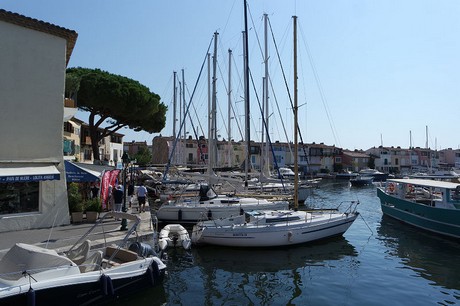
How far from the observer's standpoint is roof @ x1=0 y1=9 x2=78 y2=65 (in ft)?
48.9

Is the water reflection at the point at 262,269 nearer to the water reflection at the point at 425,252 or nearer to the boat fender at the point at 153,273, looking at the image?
the boat fender at the point at 153,273

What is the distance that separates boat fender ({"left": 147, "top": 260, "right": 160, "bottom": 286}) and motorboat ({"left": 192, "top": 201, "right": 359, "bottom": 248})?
6.16m

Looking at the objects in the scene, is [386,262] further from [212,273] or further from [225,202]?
[225,202]

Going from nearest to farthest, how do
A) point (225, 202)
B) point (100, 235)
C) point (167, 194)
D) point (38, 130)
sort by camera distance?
point (100, 235) → point (38, 130) → point (225, 202) → point (167, 194)

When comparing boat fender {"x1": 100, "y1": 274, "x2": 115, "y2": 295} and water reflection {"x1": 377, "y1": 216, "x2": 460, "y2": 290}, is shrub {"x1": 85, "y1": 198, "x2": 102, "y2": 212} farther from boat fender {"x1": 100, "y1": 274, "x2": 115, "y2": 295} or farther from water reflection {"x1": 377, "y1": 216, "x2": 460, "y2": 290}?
water reflection {"x1": 377, "y1": 216, "x2": 460, "y2": 290}

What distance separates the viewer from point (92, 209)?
1742 cm

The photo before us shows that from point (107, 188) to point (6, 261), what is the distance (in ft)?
40.7

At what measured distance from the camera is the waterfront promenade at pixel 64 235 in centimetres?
1245

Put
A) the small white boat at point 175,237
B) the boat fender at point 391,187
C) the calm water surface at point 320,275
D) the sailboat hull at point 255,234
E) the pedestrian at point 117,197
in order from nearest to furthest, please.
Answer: the calm water surface at point 320,275 → the small white boat at point 175,237 → the sailboat hull at point 255,234 → the pedestrian at point 117,197 → the boat fender at point 391,187

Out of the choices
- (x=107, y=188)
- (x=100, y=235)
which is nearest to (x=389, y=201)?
(x=107, y=188)

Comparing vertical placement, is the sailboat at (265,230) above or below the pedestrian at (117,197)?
below

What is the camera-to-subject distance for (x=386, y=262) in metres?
16.2

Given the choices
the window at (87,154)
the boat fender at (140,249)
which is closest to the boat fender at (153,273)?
the boat fender at (140,249)

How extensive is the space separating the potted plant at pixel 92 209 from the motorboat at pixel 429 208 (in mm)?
17466
